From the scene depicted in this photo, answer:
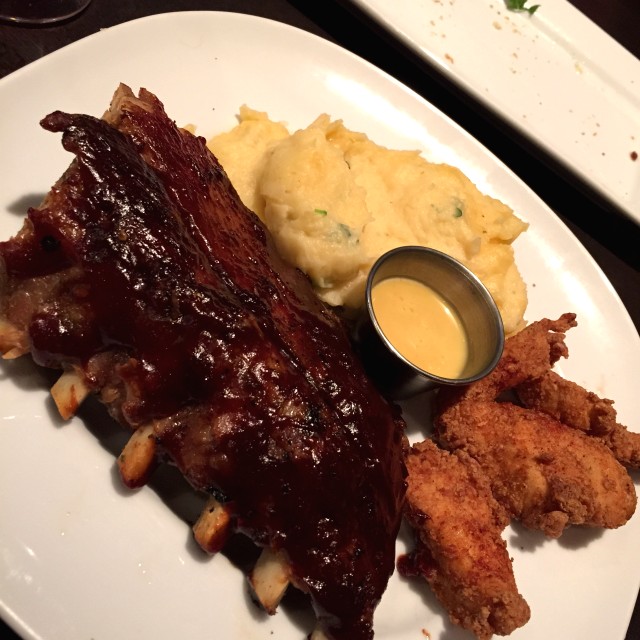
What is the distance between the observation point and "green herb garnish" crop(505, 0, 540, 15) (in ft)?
21.0

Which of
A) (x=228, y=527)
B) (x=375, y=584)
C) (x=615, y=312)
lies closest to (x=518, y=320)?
(x=615, y=312)

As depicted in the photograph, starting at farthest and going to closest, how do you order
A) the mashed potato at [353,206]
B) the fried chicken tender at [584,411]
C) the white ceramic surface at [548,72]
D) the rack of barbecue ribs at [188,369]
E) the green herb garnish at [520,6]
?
the green herb garnish at [520,6]
the white ceramic surface at [548,72]
the fried chicken tender at [584,411]
the mashed potato at [353,206]
the rack of barbecue ribs at [188,369]

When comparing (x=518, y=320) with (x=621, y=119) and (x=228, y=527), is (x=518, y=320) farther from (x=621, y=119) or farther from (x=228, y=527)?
Answer: (x=621, y=119)

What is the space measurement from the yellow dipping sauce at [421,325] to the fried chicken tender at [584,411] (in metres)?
0.71

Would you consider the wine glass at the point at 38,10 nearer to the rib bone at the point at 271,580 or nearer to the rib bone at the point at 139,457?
the rib bone at the point at 139,457

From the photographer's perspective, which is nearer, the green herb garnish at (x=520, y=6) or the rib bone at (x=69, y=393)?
the rib bone at (x=69, y=393)

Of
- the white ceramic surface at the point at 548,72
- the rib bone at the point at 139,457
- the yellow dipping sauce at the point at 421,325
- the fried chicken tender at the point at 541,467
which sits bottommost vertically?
the rib bone at the point at 139,457

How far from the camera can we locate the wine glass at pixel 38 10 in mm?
4398

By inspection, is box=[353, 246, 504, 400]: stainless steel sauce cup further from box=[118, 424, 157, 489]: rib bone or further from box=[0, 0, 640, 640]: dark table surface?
box=[0, 0, 640, 640]: dark table surface

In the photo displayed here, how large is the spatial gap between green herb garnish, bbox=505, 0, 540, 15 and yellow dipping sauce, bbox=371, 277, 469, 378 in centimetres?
407

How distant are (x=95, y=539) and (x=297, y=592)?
110cm

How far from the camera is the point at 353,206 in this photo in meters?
4.07

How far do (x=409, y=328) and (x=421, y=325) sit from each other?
120 mm

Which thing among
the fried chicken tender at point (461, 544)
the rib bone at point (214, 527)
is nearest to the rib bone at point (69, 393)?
the rib bone at point (214, 527)
